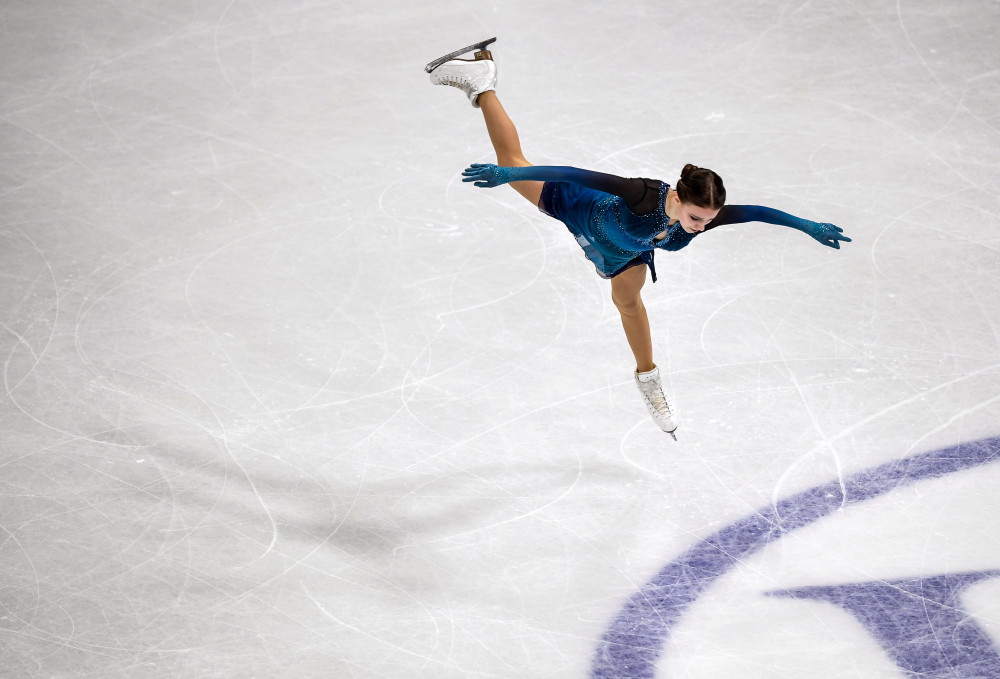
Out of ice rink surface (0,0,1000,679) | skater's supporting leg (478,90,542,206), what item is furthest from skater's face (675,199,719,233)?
ice rink surface (0,0,1000,679)

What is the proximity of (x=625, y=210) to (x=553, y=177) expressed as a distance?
0.36 metres

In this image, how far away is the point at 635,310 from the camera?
432 centimetres

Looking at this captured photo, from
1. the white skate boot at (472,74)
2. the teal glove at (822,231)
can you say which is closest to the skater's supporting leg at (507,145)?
the white skate boot at (472,74)

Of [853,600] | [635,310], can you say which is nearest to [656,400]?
[635,310]

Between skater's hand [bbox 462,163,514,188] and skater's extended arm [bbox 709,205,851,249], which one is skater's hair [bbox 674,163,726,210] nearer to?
skater's extended arm [bbox 709,205,851,249]

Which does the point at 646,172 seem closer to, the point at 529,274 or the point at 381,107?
the point at 529,274

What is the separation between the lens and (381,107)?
21.7 ft

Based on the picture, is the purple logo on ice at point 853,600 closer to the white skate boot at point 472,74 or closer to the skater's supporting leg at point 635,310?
the skater's supporting leg at point 635,310

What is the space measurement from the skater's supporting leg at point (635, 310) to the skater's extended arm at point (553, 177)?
0.49m

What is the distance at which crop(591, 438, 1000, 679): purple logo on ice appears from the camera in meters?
3.58

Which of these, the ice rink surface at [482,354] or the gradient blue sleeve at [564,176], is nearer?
the gradient blue sleeve at [564,176]

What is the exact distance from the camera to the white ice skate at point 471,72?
470 cm

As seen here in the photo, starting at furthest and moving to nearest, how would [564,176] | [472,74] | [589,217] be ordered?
[472,74], [589,217], [564,176]

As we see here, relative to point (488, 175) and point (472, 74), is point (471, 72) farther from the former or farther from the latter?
point (488, 175)
